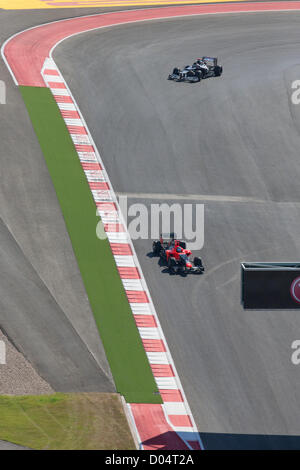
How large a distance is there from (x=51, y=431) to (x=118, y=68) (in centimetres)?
3110

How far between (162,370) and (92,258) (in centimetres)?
721

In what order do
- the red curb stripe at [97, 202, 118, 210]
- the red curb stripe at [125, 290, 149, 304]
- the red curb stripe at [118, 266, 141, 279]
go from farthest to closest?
the red curb stripe at [97, 202, 118, 210]
the red curb stripe at [118, 266, 141, 279]
the red curb stripe at [125, 290, 149, 304]

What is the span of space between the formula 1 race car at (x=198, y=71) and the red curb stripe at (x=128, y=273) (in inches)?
769

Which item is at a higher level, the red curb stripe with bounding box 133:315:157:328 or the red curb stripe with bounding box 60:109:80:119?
the red curb stripe with bounding box 60:109:80:119

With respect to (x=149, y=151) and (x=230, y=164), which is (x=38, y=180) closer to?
(x=149, y=151)

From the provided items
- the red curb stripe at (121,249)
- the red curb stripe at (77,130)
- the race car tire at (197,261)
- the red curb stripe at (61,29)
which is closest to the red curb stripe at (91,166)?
the red curb stripe at (77,130)

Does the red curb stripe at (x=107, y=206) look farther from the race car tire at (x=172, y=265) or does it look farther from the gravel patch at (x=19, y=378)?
the gravel patch at (x=19, y=378)

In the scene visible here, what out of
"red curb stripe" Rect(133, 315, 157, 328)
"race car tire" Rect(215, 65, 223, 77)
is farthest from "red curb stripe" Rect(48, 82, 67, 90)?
"red curb stripe" Rect(133, 315, 157, 328)

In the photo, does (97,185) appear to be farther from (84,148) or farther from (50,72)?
(50,72)

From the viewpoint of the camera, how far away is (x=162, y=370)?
2698 centimetres

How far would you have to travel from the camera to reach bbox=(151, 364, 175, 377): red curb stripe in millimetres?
26797

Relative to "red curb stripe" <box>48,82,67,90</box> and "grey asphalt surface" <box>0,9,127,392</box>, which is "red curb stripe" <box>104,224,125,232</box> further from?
"red curb stripe" <box>48,82,67,90</box>

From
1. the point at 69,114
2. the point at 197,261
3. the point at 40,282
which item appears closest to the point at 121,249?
the point at 197,261

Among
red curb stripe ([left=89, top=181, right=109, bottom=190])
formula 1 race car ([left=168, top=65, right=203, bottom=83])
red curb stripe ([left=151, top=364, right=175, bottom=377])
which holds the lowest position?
red curb stripe ([left=151, top=364, right=175, bottom=377])
